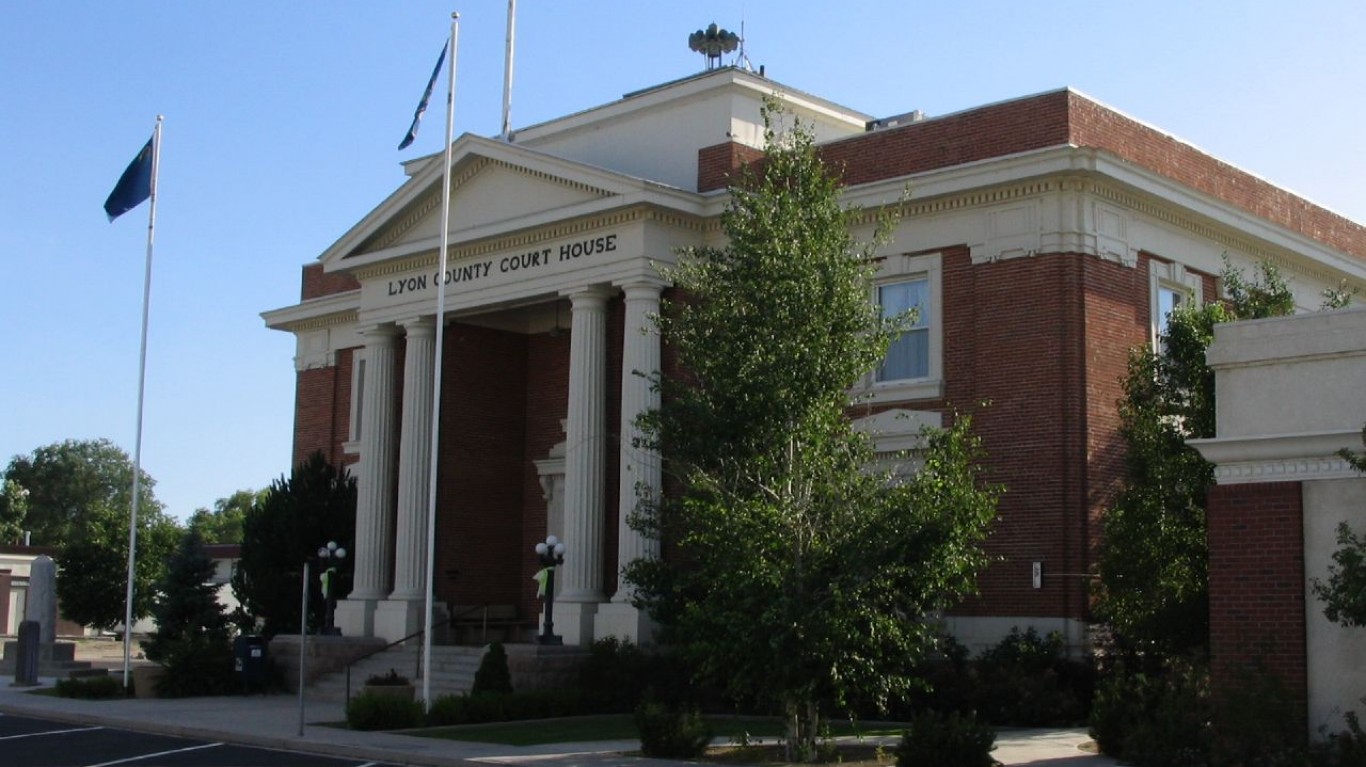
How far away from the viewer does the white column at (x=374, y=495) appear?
36344 millimetres

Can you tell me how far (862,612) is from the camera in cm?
2034

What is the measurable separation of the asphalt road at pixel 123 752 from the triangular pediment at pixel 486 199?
12.9 meters

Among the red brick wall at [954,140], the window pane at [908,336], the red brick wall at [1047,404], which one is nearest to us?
the red brick wall at [1047,404]

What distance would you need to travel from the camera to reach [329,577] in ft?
119

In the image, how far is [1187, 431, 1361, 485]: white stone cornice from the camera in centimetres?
1834

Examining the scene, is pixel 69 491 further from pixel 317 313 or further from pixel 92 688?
pixel 92 688

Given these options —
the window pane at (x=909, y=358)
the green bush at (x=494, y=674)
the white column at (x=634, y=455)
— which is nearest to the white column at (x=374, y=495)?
the white column at (x=634, y=455)

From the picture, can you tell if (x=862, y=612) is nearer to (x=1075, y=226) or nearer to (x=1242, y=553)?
(x=1242, y=553)

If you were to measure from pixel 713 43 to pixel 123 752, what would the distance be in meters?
22.3

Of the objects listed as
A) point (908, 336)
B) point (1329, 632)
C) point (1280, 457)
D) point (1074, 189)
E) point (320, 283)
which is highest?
point (320, 283)

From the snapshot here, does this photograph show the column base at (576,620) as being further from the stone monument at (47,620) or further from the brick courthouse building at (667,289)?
the stone monument at (47,620)

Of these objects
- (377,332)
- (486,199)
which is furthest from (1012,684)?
(377,332)

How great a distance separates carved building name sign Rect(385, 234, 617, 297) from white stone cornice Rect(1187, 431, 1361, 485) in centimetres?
1613

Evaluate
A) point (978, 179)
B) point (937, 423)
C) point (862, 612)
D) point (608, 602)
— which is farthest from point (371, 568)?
point (862, 612)
